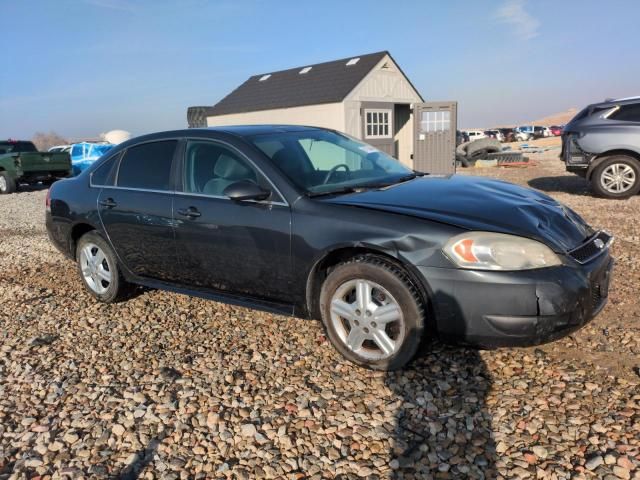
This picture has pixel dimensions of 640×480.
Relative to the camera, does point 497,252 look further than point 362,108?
No

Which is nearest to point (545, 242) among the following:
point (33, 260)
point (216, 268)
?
point (216, 268)

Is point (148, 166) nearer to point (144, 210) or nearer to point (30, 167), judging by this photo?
point (144, 210)

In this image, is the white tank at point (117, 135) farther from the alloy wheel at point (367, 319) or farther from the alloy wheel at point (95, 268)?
the alloy wheel at point (367, 319)

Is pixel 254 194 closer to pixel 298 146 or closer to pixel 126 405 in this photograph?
pixel 298 146

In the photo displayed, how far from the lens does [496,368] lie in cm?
314

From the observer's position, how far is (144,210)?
405 cm

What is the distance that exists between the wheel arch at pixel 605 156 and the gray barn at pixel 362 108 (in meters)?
6.16

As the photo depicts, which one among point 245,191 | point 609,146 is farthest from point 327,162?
point 609,146

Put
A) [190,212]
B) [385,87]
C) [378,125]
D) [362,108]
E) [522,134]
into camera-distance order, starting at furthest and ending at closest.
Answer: [522,134], [385,87], [378,125], [362,108], [190,212]

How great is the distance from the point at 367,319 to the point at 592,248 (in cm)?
145

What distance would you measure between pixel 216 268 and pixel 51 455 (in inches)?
61.8

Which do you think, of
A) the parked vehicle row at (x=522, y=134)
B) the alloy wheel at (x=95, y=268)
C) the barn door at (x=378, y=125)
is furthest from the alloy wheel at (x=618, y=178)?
the parked vehicle row at (x=522, y=134)

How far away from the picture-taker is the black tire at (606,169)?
9.05 meters

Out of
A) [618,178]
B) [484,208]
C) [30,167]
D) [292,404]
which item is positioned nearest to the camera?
[292,404]
